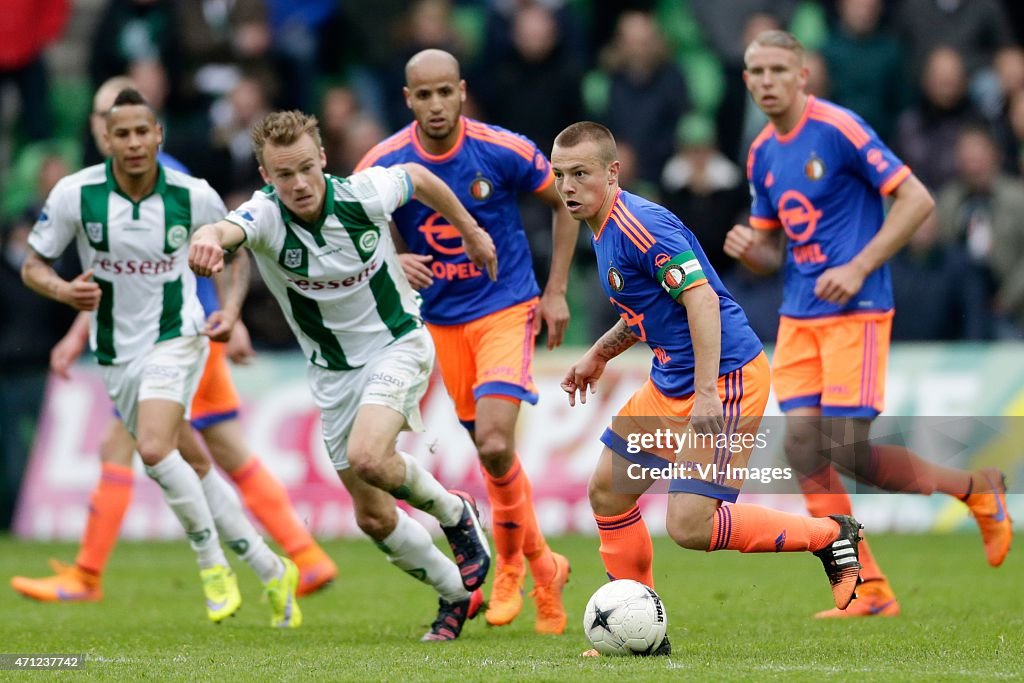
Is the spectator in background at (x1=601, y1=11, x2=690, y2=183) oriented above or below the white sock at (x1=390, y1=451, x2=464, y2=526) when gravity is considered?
above

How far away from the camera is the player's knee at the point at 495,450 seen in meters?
8.25

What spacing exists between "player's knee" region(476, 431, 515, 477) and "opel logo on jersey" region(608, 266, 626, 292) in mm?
1431

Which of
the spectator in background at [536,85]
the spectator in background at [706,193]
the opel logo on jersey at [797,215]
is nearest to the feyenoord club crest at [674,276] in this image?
the opel logo on jersey at [797,215]

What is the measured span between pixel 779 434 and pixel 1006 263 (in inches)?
183

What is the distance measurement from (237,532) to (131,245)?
65.7 inches

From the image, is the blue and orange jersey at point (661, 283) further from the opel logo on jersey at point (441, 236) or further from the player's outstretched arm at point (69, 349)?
the player's outstretched arm at point (69, 349)

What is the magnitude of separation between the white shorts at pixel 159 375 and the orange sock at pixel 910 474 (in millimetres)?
3707

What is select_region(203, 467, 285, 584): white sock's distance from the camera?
346 inches

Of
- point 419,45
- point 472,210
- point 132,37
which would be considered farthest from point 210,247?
point 132,37

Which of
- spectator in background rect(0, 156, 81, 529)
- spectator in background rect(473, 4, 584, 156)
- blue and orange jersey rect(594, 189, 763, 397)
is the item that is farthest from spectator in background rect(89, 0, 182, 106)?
blue and orange jersey rect(594, 189, 763, 397)

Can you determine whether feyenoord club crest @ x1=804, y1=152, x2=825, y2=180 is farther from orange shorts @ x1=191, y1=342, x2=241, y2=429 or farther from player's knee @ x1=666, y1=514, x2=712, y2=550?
orange shorts @ x1=191, y1=342, x2=241, y2=429

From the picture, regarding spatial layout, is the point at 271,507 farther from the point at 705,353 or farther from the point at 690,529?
the point at 705,353

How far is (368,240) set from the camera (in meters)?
7.83

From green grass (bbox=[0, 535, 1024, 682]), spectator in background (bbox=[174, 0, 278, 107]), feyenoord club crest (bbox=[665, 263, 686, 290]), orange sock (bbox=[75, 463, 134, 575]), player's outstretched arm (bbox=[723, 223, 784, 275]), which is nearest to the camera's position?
green grass (bbox=[0, 535, 1024, 682])
